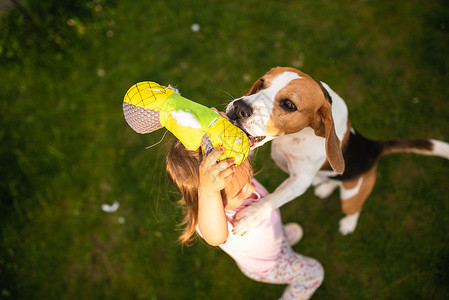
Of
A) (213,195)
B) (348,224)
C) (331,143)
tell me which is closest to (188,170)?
(213,195)

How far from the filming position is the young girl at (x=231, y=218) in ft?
6.29

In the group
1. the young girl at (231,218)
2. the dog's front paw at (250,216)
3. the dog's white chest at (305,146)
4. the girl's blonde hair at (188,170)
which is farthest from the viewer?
the dog's white chest at (305,146)

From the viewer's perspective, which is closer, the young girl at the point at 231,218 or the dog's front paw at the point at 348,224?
the young girl at the point at 231,218

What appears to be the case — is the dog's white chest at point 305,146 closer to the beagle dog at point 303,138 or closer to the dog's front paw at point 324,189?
the beagle dog at point 303,138

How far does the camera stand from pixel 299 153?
2.64 meters

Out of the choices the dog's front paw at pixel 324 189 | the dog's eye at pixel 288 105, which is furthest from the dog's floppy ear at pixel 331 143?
→ the dog's front paw at pixel 324 189

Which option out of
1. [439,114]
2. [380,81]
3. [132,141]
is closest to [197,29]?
[132,141]

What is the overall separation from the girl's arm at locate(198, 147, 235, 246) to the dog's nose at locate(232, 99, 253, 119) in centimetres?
41

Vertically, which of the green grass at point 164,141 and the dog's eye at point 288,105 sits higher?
the dog's eye at point 288,105

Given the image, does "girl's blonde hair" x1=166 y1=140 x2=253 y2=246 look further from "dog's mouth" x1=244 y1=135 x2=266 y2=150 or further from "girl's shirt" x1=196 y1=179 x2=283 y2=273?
"girl's shirt" x1=196 y1=179 x2=283 y2=273

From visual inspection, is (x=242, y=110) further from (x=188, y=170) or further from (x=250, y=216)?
(x=250, y=216)

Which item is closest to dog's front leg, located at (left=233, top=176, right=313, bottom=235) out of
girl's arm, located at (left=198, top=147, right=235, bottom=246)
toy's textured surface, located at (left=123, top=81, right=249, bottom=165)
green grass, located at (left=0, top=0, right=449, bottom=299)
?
girl's arm, located at (left=198, top=147, right=235, bottom=246)

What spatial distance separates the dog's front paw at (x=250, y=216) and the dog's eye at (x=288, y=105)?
0.75 metres

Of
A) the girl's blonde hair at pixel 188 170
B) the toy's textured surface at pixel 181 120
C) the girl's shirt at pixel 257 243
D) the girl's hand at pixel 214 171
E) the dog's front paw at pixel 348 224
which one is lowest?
the dog's front paw at pixel 348 224
